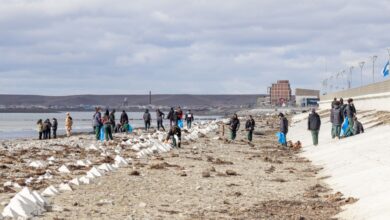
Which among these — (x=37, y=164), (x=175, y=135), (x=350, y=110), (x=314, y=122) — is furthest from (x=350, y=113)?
(x=37, y=164)

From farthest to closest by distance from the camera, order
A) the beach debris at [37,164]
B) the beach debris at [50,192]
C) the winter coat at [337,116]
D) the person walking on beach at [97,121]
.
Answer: the person walking on beach at [97,121], the winter coat at [337,116], the beach debris at [37,164], the beach debris at [50,192]

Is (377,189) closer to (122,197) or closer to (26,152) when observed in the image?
(122,197)

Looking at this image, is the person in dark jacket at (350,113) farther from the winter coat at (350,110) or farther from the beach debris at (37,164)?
the beach debris at (37,164)

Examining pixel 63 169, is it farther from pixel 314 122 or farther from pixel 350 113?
pixel 350 113

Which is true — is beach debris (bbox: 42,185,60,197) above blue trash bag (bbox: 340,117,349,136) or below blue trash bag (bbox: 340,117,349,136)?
below

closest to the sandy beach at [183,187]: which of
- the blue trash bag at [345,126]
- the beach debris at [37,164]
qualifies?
the beach debris at [37,164]

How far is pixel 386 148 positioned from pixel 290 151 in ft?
32.2

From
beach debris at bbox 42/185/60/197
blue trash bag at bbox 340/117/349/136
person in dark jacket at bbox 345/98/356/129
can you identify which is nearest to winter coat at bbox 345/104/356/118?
person in dark jacket at bbox 345/98/356/129

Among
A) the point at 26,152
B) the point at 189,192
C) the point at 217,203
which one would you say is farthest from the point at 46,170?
the point at 26,152

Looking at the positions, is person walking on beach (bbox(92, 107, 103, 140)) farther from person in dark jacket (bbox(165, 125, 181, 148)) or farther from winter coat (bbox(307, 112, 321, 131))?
winter coat (bbox(307, 112, 321, 131))

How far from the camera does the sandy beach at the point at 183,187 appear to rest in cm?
1349

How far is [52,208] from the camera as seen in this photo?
12.9 meters

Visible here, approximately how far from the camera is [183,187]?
17328mm

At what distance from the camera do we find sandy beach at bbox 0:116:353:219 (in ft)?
44.3
